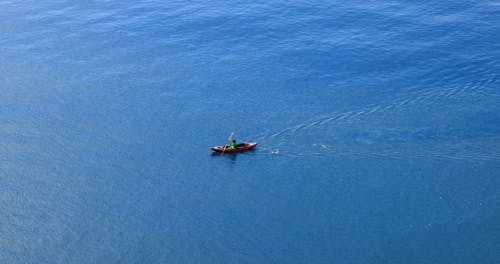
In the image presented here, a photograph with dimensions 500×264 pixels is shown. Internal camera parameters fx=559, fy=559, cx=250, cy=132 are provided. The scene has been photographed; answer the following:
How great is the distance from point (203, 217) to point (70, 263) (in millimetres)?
13025

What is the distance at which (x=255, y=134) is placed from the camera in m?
65.1

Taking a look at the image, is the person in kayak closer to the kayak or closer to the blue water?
the kayak

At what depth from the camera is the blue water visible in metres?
52.7

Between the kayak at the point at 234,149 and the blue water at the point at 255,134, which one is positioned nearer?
the blue water at the point at 255,134

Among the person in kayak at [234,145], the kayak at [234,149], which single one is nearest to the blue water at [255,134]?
the kayak at [234,149]

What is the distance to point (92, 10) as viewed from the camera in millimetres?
96375

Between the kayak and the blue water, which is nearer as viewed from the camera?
the blue water

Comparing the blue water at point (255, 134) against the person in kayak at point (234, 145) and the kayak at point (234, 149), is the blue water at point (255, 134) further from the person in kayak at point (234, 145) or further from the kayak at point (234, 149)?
the person in kayak at point (234, 145)

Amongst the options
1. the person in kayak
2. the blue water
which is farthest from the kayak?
the blue water

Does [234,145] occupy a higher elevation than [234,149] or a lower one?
higher

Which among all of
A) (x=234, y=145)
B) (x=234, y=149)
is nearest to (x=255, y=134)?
(x=234, y=145)

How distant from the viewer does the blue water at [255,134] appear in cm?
5272

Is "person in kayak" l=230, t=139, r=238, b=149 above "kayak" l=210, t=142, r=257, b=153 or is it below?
above

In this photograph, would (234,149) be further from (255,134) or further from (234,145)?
(255,134)
